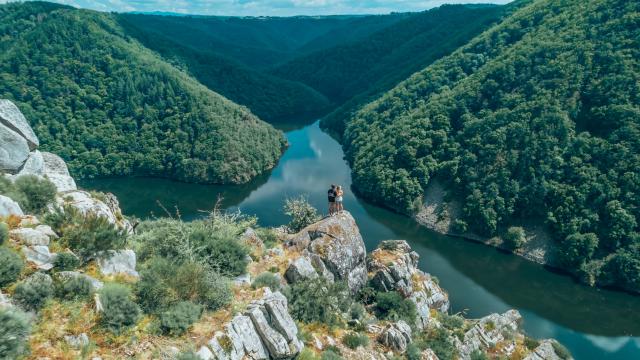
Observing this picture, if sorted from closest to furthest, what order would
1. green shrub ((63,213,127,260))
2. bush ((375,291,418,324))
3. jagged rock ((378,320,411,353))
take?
green shrub ((63,213,127,260))
jagged rock ((378,320,411,353))
bush ((375,291,418,324))

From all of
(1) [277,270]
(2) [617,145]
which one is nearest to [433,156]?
(2) [617,145]

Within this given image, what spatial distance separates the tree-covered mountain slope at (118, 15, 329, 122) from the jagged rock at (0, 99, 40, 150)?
398 feet

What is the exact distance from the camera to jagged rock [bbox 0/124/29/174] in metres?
17.6

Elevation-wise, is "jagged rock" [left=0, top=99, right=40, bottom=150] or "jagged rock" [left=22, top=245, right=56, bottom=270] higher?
"jagged rock" [left=0, top=99, right=40, bottom=150]

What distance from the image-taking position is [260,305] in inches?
558

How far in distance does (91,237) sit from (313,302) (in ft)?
29.5

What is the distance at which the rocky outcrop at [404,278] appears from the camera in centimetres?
2514

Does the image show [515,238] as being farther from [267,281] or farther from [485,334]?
[267,281]

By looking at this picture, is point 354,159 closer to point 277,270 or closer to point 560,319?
point 560,319

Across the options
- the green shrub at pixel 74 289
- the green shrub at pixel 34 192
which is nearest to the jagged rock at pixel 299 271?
the green shrub at pixel 74 289

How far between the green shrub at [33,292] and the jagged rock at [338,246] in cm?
1277

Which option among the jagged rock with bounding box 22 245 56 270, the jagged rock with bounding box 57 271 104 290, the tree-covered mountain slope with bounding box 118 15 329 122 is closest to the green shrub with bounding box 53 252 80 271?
the jagged rock with bounding box 22 245 56 270

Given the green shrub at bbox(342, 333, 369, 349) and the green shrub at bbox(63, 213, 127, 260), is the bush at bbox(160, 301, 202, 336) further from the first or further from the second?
the green shrub at bbox(342, 333, 369, 349)

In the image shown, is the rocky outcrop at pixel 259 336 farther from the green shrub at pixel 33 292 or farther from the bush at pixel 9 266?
the bush at pixel 9 266
